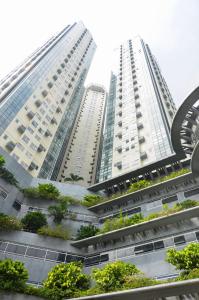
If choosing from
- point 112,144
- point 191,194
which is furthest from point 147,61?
point 191,194

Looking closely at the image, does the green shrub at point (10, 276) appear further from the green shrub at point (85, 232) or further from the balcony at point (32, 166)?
the balcony at point (32, 166)

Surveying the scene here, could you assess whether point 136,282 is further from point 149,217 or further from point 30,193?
point 30,193

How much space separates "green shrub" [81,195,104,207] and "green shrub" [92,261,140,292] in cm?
1123

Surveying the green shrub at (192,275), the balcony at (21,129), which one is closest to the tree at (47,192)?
the balcony at (21,129)

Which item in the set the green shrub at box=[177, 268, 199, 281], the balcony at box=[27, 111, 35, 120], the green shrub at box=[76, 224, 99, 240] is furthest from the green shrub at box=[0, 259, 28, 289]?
the balcony at box=[27, 111, 35, 120]

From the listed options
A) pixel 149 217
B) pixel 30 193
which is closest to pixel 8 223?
pixel 30 193

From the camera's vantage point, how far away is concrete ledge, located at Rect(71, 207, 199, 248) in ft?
69.4

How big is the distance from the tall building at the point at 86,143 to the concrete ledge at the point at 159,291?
39212 millimetres

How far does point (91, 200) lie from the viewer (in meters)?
29.6

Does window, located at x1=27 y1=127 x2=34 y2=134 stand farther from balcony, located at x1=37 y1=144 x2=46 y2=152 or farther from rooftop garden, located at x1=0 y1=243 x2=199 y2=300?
rooftop garden, located at x1=0 y1=243 x2=199 y2=300

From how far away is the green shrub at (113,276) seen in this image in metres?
16.9

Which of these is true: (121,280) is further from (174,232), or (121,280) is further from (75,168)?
(75,168)

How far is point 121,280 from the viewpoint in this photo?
17.2m

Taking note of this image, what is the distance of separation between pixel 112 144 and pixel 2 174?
70.6 ft
